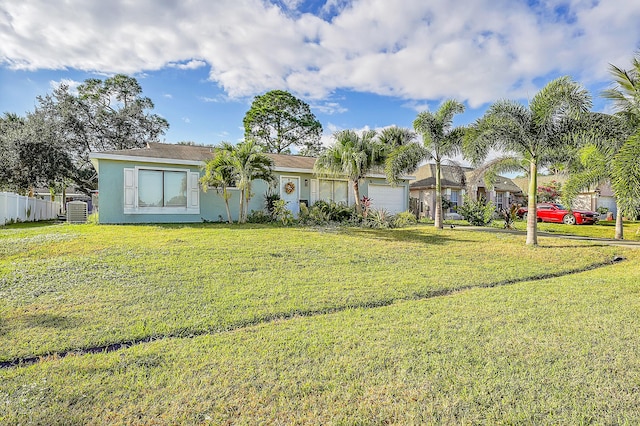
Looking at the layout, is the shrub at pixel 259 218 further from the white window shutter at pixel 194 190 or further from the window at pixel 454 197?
the window at pixel 454 197

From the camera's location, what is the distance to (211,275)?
21.3 feet

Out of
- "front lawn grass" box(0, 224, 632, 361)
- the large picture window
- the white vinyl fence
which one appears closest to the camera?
"front lawn grass" box(0, 224, 632, 361)

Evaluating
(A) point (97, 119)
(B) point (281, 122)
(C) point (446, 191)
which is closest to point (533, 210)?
(C) point (446, 191)

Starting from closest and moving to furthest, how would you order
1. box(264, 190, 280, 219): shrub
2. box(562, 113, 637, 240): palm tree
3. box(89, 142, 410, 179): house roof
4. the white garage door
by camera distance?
box(562, 113, 637, 240): palm tree
box(89, 142, 410, 179): house roof
box(264, 190, 280, 219): shrub
the white garage door

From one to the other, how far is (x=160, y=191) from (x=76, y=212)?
5493 millimetres

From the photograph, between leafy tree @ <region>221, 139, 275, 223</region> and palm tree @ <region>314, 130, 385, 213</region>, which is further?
palm tree @ <region>314, 130, 385, 213</region>

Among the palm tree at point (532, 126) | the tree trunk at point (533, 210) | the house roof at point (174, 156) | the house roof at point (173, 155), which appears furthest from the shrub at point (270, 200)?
the tree trunk at point (533, 210)

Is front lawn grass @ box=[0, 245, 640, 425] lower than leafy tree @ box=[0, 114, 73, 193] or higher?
lower

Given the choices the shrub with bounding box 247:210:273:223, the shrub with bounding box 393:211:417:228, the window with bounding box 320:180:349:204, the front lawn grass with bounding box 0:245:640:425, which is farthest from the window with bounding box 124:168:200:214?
the front lawn grass with bounding box 0:245:640:425

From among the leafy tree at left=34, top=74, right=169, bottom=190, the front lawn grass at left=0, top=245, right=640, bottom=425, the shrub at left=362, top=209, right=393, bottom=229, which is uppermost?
the leafy tree at left=34, top=74, right=169, bottom=190

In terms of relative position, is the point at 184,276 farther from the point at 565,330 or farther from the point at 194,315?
the point at 565,330

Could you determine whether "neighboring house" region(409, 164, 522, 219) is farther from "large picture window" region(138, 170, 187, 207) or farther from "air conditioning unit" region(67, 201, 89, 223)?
"air conditioning unit" region(67, 201, 89, 223)

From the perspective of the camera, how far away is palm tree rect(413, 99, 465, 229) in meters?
13.5

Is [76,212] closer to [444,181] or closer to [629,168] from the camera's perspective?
[629,168]
